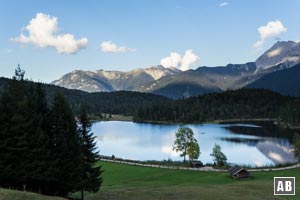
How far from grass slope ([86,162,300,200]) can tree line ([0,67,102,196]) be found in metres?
7.55

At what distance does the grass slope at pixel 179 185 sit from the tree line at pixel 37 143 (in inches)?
297

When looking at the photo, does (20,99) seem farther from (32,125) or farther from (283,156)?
(283,156)

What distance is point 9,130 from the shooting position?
33.7m

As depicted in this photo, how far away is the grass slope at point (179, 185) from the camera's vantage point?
44.4 meters

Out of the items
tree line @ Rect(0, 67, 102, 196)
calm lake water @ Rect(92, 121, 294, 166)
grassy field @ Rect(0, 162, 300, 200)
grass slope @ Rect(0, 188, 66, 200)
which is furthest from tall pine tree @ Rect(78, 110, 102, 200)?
calm lake water @ Rect(92, 121, 294, 166)

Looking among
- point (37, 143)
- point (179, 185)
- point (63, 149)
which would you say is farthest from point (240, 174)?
point (37, 143)

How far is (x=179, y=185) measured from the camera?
6356 cm

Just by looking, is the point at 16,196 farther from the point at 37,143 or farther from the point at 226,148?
the point at 226,148

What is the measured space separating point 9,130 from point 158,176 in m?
48.6

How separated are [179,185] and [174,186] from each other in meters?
5.09

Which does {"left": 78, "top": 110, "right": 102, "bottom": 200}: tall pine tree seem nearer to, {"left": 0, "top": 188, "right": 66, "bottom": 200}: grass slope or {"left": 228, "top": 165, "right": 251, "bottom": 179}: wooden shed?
{"left": 0, "top": 188, "right": 66, "bottom": 200}: grass slope

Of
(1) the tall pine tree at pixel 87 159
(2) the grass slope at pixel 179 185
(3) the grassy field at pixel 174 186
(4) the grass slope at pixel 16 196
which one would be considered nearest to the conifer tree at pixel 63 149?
(1) the tall pine tree at pixel 87 159

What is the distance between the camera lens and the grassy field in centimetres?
4310

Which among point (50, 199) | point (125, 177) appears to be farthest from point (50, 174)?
point (125, 177)
